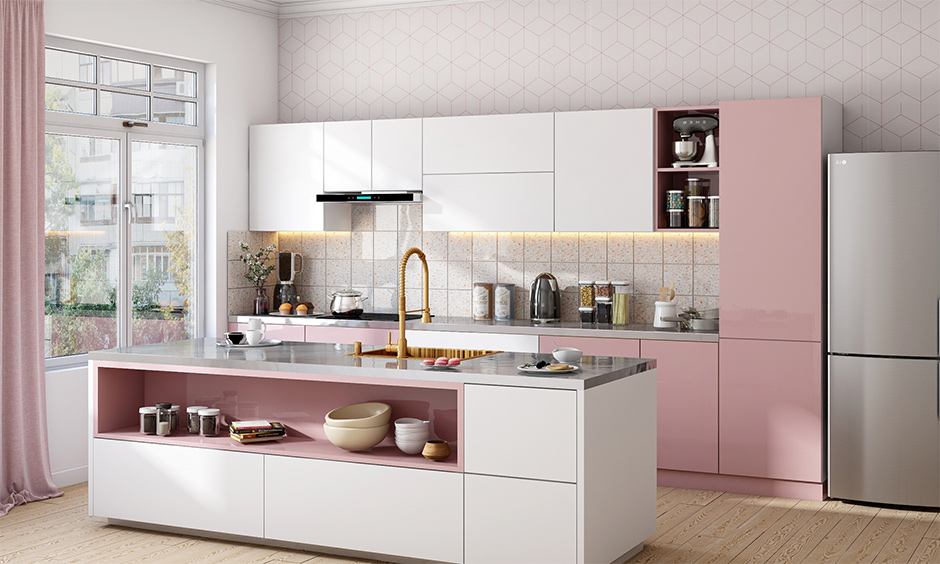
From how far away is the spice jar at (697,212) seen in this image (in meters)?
5.75

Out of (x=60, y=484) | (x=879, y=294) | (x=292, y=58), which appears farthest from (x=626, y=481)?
(x=292, y=58)

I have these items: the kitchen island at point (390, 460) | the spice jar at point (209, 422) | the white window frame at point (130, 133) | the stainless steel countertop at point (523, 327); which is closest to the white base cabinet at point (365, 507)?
the kitchen island at point (390, 460)

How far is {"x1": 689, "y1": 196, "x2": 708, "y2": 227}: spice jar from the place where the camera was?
5746 millimetres

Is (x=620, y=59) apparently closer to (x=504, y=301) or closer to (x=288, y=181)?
(x=504, y=301)

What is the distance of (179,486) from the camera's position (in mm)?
4551

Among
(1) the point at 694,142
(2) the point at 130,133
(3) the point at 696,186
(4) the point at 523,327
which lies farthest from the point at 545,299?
(2) the point at 130,133

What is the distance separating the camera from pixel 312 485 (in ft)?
14.0

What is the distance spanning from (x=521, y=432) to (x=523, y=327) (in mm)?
2089

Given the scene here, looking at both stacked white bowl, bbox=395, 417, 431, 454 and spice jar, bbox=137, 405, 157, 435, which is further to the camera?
spice jar, bbox=137, 405, 157, 435

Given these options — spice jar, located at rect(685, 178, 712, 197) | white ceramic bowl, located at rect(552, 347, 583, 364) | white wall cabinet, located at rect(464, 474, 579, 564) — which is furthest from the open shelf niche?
white wall cabinet, located at rect(464, 474, 579, 564)

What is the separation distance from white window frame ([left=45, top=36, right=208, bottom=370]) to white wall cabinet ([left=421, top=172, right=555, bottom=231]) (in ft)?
5.09

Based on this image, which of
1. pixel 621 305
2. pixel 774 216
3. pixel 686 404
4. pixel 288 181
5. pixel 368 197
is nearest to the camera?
pixel 774 216

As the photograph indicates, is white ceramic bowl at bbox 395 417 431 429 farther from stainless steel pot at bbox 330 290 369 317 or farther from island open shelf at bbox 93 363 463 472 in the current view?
stainless steel pot at bbox 330 290 369 317

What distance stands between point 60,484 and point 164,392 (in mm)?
1170
